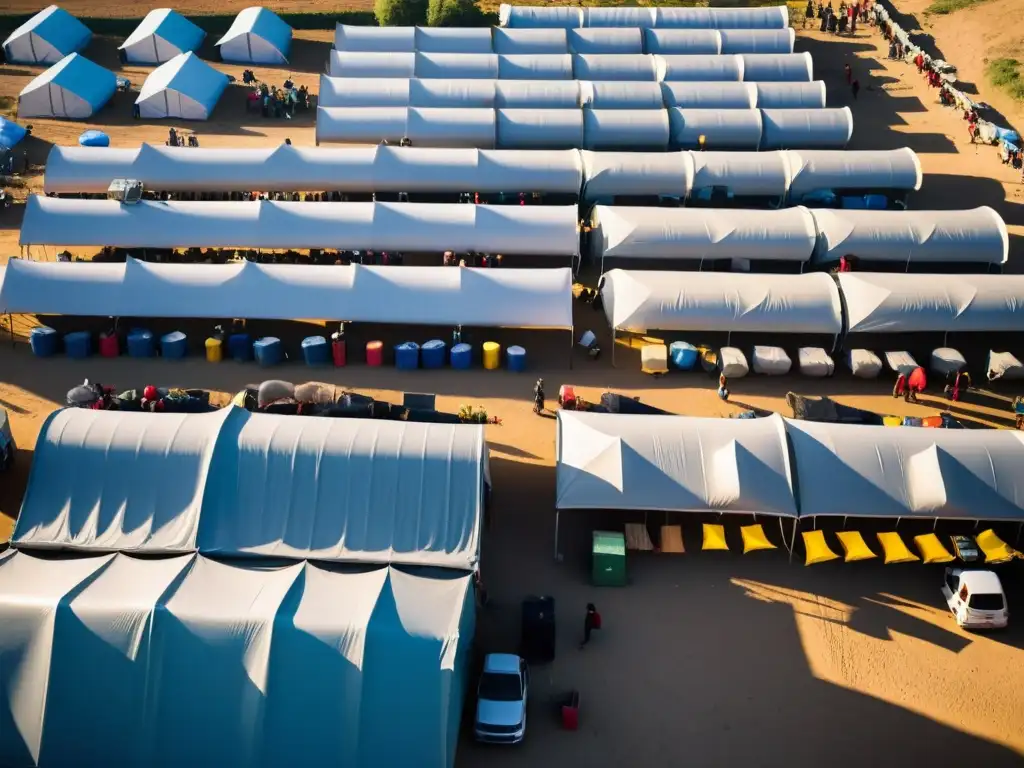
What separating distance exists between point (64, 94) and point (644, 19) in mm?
28178

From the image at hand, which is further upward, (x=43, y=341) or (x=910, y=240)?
(x=910, y=240)

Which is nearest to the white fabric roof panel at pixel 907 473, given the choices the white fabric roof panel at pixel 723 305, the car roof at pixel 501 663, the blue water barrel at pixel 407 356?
the white fabric roof panel at pixel 723 305

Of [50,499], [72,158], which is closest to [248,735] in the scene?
[50,499]

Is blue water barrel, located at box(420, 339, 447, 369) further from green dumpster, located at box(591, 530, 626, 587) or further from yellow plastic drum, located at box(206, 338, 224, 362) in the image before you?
green dumpster, located at box(591, 530, 626, 587)

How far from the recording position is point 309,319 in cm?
2852

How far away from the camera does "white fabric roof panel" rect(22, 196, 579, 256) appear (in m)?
31.1

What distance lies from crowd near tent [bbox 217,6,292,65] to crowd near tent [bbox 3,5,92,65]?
724 cm

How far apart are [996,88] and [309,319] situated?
37.1 metres

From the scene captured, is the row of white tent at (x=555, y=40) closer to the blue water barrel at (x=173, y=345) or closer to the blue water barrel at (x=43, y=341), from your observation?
the blue water barrel at (x=173, y=345)

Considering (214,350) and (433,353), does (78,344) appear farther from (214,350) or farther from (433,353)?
(433,353)

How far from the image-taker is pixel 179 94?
43406mm

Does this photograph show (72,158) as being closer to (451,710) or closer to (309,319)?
(309,319)

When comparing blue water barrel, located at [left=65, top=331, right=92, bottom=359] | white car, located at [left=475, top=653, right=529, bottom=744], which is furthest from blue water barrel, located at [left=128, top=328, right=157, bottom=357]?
white car, located at [left=475, top=653, right=529, bottom=744]

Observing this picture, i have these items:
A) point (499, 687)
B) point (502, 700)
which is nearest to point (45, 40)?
point (499, 687)
